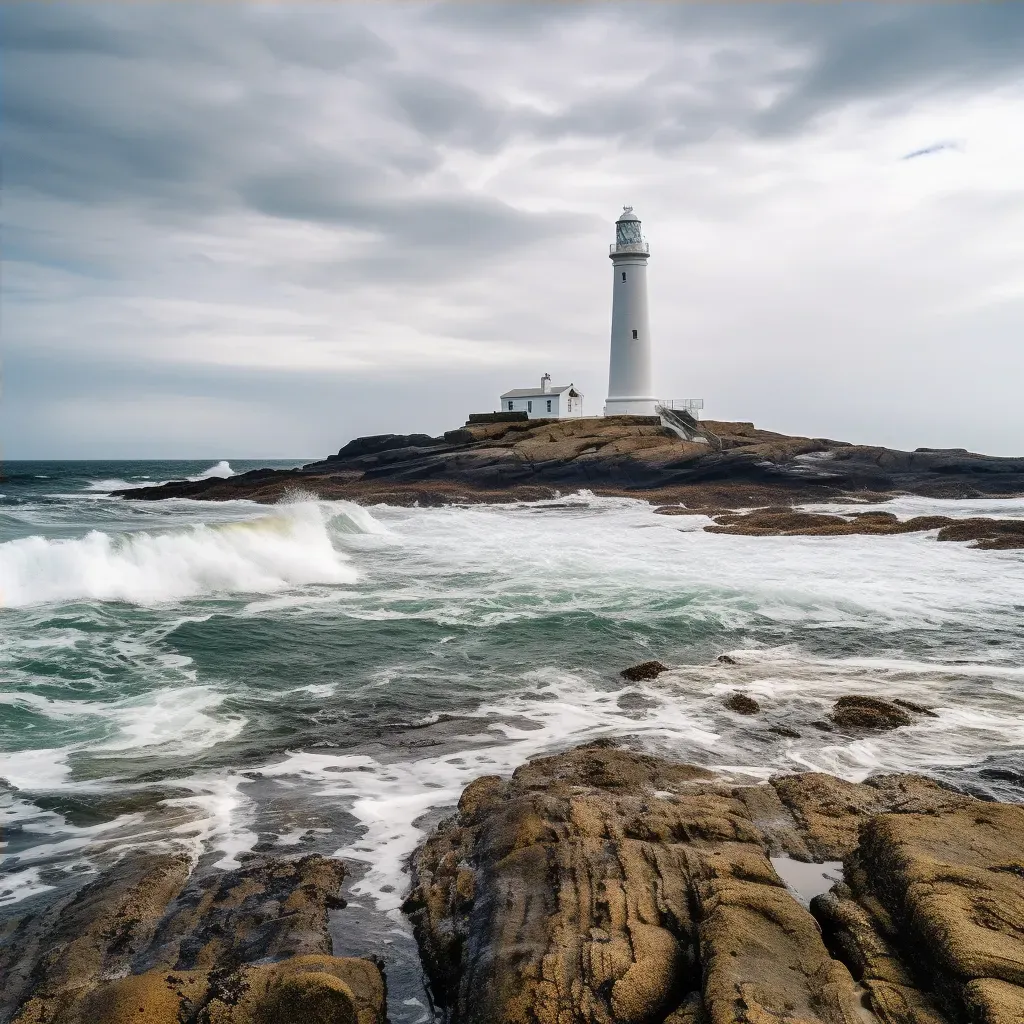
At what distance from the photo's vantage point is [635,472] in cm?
3953

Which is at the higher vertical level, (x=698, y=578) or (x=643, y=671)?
(x=698, y=578)

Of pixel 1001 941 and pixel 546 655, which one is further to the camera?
pixel 546 655

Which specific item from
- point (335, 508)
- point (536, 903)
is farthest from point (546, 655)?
point (335, 508)

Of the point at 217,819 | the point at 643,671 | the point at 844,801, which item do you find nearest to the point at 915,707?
the point at 643,671

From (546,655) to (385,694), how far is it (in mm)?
2540

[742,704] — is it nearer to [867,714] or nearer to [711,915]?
[867,714]

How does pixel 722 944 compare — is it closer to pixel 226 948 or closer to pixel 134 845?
pixel 226 948

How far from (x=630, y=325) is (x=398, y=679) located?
127 ft

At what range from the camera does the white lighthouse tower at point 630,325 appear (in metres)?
45.8

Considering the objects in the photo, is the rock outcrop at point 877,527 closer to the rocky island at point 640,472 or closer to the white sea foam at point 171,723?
the rocky island at point 640,472

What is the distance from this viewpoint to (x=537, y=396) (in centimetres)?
5153

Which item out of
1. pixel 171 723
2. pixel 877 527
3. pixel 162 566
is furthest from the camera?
pixel 877 527

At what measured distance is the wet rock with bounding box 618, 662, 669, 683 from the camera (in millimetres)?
9922

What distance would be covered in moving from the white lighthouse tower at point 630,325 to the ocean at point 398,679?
89.0 feet
